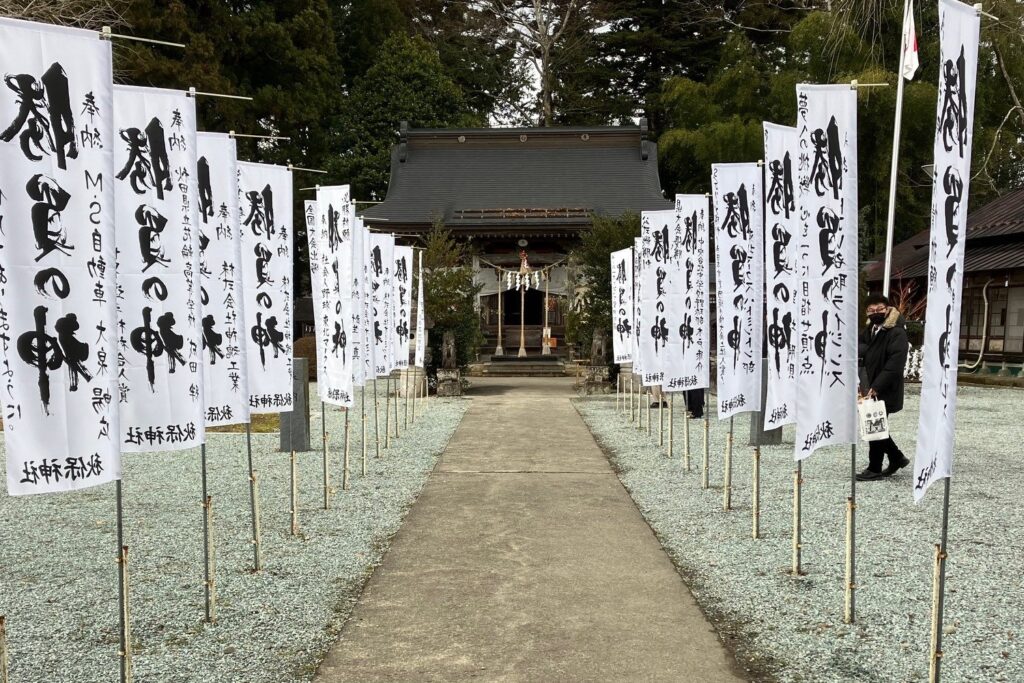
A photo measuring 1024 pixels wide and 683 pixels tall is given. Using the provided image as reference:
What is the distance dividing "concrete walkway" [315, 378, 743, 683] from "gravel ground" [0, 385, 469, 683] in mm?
260

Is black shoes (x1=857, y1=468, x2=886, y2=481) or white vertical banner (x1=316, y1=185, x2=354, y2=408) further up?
white vertical banner (x1=316, y1=185, x2=354, y2=408)

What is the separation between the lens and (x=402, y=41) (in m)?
27.7

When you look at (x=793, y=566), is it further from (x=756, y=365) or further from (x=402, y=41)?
(x=402, y=41)

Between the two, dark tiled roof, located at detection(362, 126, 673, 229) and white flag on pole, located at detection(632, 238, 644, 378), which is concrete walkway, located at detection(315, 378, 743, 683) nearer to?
white flag on pole, located at detection(632, 238, 644, 378)

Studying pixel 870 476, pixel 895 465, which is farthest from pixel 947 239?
pixel 895 465

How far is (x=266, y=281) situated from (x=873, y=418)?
5.49 meters

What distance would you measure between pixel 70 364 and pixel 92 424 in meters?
0.27

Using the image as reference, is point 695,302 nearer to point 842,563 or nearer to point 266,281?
point 842,563

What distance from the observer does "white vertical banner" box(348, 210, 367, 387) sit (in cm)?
825

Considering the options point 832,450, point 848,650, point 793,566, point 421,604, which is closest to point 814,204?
point 793,566

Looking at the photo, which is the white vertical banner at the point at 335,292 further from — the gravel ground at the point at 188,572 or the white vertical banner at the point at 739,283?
the white vertical banner at the point at 739,283

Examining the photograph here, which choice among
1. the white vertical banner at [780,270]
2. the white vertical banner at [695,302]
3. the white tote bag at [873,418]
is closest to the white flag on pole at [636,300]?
the white vertical banner at [695,302]

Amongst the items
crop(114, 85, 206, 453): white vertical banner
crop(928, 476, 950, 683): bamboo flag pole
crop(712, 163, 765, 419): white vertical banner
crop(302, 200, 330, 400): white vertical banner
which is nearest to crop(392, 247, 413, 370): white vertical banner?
crop(302, 200, 330, 400): white vertical banner

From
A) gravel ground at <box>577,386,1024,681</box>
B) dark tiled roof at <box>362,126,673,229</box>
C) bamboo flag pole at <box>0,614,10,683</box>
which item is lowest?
gravel ground at <box>577,386,1024,681</box>
